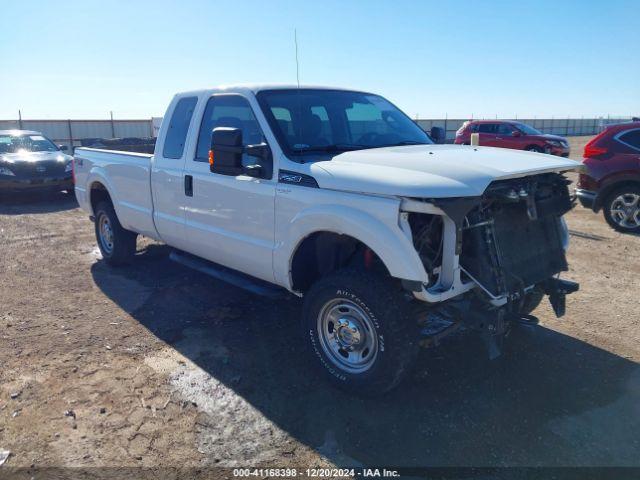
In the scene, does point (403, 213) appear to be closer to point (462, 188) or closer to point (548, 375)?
point (462, 188)

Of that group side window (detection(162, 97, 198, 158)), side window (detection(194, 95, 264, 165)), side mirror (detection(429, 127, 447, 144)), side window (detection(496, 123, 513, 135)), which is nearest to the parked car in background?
side window (detection(162, 97, 198, 158))

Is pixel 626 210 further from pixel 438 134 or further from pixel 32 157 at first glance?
pixel 32 157

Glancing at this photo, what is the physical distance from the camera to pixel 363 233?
11.0ft

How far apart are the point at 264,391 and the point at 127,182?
10.7 ft

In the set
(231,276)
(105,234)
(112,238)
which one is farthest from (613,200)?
(105,234)

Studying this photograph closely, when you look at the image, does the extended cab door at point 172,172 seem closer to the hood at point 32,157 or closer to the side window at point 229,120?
the side window at point 229,120

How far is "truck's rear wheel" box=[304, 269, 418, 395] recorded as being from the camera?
3.40m

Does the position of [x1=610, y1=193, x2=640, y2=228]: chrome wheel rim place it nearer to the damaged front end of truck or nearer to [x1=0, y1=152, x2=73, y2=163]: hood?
the damaged front end of truck

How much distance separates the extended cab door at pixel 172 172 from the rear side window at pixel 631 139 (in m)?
7.11

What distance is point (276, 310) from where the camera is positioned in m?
5.26

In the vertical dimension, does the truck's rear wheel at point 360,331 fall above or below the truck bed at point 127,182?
below

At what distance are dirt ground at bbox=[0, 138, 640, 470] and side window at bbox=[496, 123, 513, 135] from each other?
49.2 ft

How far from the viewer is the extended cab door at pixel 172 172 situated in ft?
16.6

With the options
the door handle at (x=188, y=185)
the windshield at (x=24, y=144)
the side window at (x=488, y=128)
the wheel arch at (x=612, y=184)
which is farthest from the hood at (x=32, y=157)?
the side window at (x=488, y=128)
